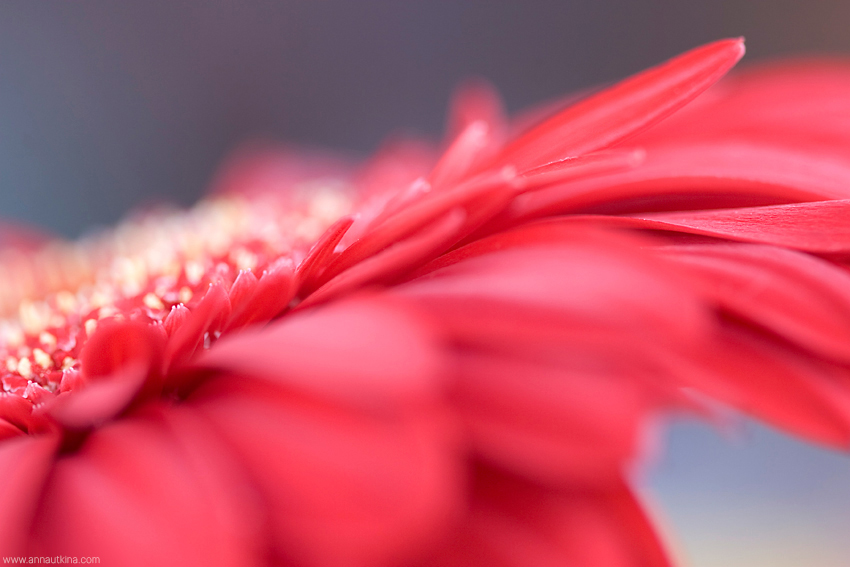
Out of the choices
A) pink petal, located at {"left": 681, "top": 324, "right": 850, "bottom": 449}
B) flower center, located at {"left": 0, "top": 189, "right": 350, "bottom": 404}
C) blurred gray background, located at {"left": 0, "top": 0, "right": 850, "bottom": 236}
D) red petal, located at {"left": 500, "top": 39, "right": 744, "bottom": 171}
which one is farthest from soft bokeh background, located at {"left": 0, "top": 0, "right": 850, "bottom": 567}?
pink petal, located at {"left": 681, "top": 324, "right": 850, "bottom": 449}

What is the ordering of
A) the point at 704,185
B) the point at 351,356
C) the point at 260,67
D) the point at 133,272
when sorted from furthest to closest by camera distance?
the point at 260,67 < the point at 133,272 < the point at 704,185 < the point at 351,356

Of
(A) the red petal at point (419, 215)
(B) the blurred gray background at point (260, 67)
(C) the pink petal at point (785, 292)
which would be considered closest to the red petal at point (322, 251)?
(A) the red petal at point (419, 215)

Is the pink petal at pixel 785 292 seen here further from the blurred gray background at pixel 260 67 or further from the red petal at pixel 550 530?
the blurred gray background at pixel 260 67

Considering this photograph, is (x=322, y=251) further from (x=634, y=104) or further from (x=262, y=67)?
(x=262, y=67)

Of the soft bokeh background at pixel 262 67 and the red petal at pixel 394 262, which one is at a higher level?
the soft bokeh background at pixel 262 67

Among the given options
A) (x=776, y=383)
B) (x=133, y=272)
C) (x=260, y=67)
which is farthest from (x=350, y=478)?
(x=260, y=67)

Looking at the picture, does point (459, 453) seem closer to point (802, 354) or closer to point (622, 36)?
point (802, 354)
